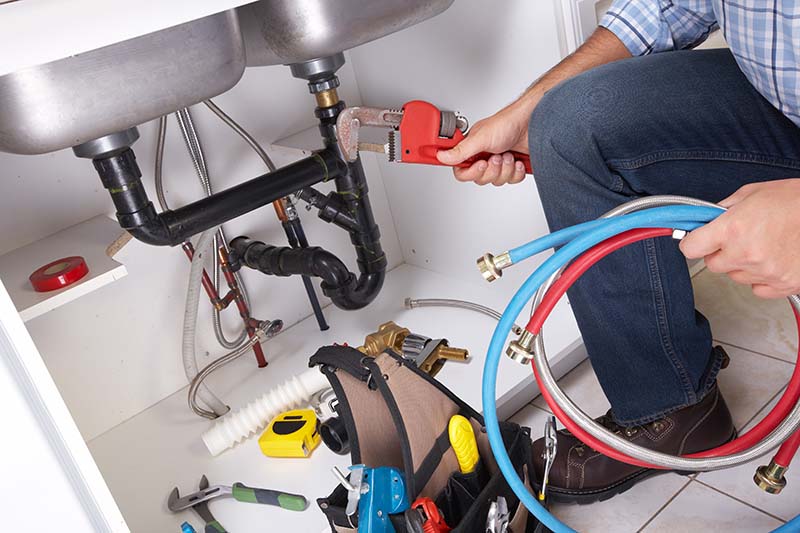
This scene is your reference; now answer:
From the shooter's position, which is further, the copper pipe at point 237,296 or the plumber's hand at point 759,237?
the copper pipe at point 237,296

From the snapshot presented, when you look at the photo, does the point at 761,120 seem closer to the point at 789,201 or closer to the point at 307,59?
the point at 789,201

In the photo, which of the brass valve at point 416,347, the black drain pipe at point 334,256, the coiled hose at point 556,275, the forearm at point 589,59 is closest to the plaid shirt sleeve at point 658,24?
the forearm at point 589,59

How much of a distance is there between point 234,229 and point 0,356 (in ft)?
2.87

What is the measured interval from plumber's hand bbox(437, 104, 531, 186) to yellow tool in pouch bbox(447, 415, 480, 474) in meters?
0.33

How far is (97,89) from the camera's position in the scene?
36.5 inches

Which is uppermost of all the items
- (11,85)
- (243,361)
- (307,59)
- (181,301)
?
(11,85)

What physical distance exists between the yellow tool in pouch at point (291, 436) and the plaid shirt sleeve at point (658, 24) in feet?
2.55

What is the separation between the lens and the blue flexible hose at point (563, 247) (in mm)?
797

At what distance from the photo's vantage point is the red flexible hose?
847 millimetres

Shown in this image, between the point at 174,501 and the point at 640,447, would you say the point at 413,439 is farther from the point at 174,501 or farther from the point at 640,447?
the point at 174,501

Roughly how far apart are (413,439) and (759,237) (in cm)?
46

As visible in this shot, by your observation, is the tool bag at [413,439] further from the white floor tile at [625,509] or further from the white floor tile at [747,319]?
the white floor tile at [747,319]

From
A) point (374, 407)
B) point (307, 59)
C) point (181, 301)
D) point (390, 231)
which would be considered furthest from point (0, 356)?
point (390, 231)

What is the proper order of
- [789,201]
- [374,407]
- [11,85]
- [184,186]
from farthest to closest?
[184,186] → [374,407] → [11,85] → [789,201]
